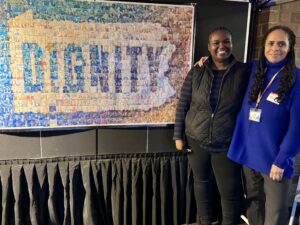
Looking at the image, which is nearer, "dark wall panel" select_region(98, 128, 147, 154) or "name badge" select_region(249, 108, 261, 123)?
"name badge" select_region(249, 108, 261, 123)

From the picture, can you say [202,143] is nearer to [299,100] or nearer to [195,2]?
[299,100]

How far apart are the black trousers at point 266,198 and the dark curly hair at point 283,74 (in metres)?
0.45

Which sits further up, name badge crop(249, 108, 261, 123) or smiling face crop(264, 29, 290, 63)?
smiling face crop(264, 29, 290, 63)

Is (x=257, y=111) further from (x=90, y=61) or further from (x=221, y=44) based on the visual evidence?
(x=90, y=61)

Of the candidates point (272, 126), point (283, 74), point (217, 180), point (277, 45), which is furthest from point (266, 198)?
point (277, 45)

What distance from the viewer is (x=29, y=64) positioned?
1.75 metres

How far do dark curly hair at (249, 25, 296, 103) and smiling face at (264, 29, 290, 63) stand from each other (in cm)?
2

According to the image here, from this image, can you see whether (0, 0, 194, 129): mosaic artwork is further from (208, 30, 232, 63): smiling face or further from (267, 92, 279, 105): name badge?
(267, 92, 279, 105): name badge

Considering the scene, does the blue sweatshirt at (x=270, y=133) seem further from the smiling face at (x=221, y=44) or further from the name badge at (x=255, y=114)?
the smiling face at (x=221, y=44)

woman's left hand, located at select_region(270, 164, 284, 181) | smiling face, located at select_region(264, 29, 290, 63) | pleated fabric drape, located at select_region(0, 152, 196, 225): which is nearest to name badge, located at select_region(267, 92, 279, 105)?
smiling face, located at select_region(264, 29, 290, 63)

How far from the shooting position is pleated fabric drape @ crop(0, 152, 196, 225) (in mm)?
1888

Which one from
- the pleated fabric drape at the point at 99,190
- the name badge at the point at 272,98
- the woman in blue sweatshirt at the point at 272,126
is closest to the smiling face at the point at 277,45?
the woman in blue sweatshirt at the point at 272,126

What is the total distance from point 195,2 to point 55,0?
91 centimetres

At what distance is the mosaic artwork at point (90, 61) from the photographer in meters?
1.72
